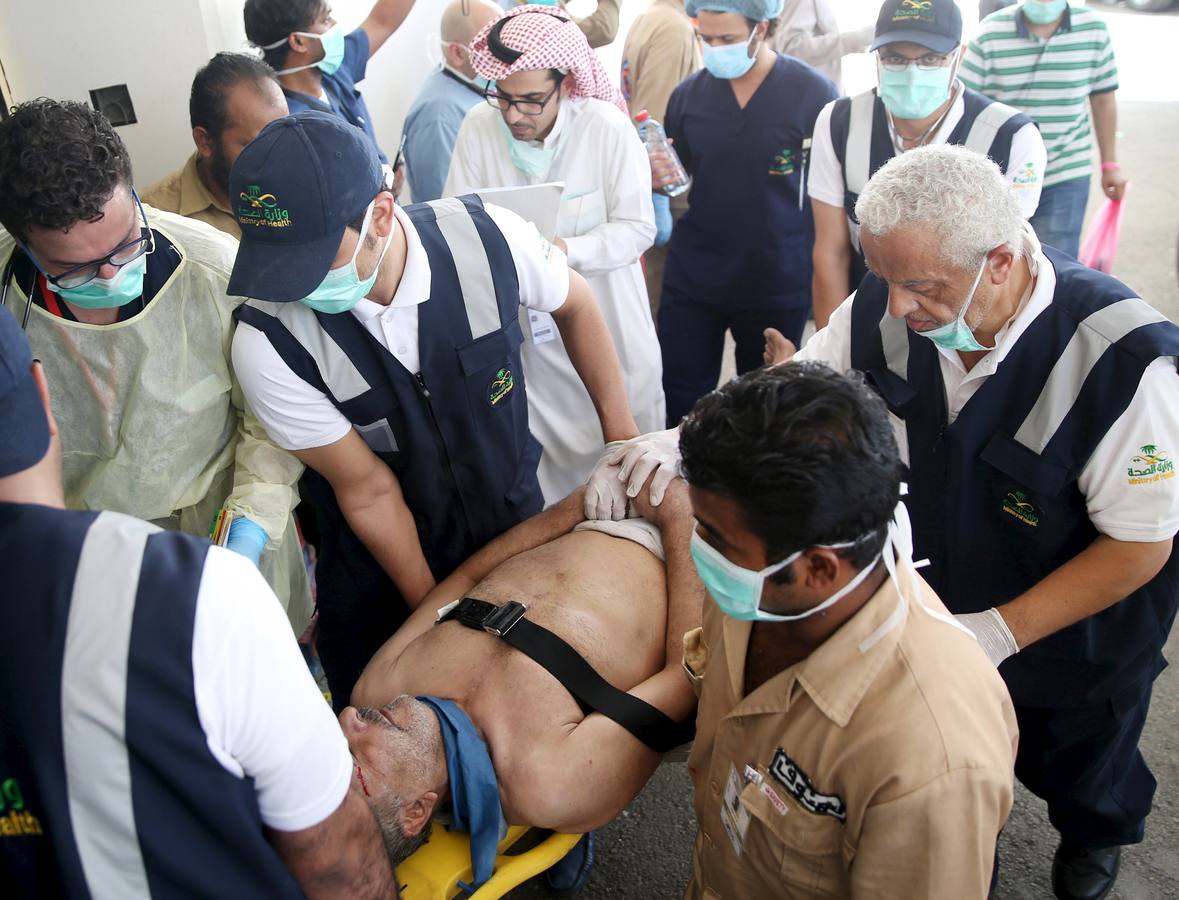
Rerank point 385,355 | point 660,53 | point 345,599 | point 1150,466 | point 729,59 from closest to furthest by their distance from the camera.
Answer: point 1150,466 → point 385,355 → point 345,599 → point 729,59 → point 660,53

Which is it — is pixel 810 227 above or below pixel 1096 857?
above

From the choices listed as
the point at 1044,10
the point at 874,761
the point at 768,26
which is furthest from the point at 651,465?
the point at 1044,10

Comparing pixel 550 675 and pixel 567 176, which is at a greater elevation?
pixel 567 176

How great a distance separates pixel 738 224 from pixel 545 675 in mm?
2065

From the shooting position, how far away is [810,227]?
3.46 metres

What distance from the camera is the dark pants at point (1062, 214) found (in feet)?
11.6

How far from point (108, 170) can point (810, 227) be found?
95.7 inches

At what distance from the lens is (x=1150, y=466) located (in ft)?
5.25

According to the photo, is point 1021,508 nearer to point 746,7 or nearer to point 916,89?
point 916,89

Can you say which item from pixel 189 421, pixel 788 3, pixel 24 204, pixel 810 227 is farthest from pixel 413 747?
pixel 788 3

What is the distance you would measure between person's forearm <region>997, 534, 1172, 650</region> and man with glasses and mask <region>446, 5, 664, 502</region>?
4.30ft

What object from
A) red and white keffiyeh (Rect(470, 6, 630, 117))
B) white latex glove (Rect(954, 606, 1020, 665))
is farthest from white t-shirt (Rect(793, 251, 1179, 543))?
red and white keffiyeh (Rect(470, 6, 630, 117))

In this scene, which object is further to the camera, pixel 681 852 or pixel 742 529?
pixel 681 852

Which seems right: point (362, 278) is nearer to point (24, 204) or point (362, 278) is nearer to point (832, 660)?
point (24, 204)
